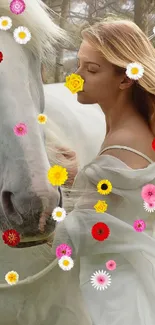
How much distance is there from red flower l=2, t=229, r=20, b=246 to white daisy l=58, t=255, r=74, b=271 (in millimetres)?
62

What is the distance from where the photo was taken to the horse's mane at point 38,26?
0.65 m

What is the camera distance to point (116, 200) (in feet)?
2.26

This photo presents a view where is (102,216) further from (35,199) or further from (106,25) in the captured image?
(106,25)

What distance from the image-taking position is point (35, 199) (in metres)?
0.62

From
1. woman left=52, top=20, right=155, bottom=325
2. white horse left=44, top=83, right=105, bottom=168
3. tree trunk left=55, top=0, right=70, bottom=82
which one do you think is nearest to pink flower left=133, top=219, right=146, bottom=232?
woman left=52, top=20, right=155, bottom=325

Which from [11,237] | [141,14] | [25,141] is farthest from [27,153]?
[141,14]

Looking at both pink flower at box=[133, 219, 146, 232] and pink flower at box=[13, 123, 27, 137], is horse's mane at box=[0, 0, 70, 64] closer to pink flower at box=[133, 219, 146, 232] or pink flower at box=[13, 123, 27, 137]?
pink flower at box=[13, 123, 27, 137]

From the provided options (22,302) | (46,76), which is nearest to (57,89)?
(46,76)

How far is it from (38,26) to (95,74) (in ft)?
0.30

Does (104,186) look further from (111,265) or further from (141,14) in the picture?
(141,14)

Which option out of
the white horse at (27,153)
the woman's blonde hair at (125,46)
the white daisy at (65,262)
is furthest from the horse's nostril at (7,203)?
the woman's blonde hair at (125,46)

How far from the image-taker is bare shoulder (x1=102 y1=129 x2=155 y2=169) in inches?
27.2

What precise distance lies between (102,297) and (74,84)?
0.27m

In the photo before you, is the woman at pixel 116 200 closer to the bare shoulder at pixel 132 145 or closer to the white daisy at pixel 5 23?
the bare shoulder at pixel 132 145
